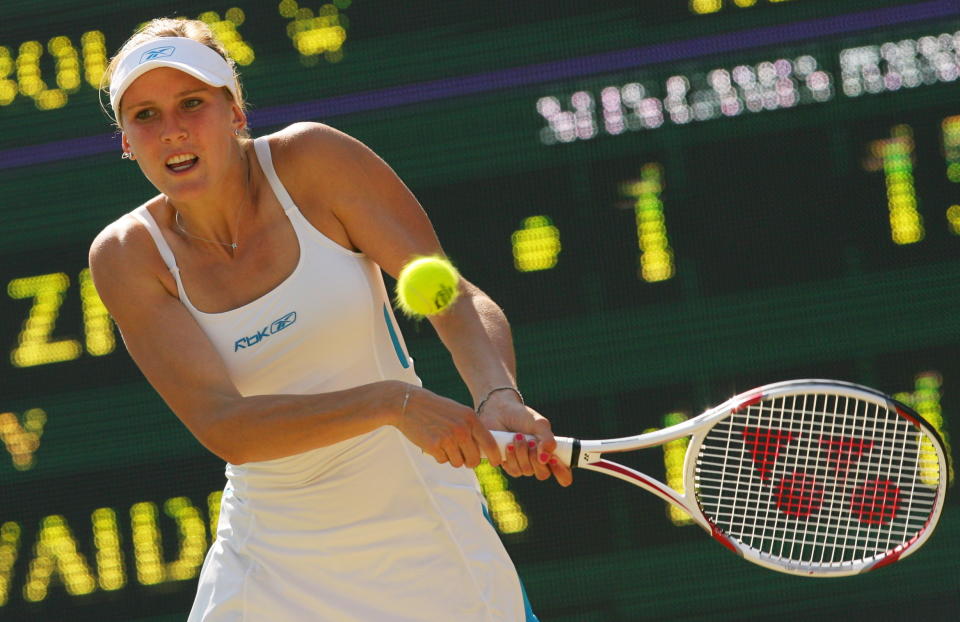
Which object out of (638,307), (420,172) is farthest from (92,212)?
(638,307)

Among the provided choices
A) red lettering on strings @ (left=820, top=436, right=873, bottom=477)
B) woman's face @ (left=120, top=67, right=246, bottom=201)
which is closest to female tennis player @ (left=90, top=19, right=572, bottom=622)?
woman's face @ (left=120, top=67, right=246, bottom=201)

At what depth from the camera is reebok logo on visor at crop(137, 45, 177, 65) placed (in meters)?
2.03

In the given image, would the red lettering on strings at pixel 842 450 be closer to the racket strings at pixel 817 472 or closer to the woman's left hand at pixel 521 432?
the racket strings at pixel 817 472

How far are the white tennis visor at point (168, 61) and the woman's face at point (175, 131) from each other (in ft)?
0.07

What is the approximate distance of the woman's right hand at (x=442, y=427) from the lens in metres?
1.88

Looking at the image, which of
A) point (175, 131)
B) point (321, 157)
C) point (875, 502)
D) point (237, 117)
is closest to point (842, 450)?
point (875, 502)

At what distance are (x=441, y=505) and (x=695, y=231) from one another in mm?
1528

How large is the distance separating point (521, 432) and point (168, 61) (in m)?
0.75

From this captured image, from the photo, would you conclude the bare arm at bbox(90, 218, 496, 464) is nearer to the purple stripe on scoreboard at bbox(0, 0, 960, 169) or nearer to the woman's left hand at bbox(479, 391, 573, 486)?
the woman's left hand at bbox(479, 391, 573, 486)

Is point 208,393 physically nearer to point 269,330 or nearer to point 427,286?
point 269,330

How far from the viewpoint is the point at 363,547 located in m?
2.05

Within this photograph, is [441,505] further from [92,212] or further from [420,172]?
[92,212]

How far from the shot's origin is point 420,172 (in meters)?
3.53

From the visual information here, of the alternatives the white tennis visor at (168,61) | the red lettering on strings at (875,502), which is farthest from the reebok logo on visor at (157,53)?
the red lettering on strings at (875,502)
